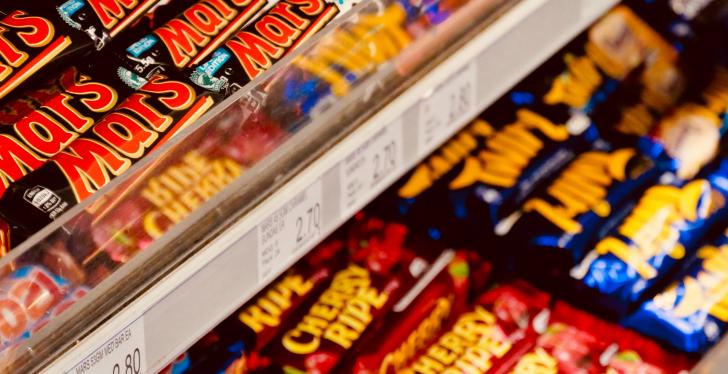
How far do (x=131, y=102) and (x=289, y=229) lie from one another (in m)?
0.19

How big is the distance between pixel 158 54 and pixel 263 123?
230mm

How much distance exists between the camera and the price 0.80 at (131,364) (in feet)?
2.82

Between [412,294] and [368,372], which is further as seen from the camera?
[412,294]

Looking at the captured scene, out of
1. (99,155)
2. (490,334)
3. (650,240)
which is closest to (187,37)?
(99,155)

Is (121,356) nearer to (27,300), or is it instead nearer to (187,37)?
(27,300)

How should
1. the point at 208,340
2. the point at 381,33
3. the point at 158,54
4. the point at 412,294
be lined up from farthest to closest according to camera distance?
the point at 412,294 → the point at 208,340 → the point at 158,54 → the point at 381,33

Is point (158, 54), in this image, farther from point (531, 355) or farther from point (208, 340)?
point (531, 355)

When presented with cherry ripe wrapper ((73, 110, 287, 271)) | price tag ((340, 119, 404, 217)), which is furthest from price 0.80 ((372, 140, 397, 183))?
cherry ripe wrapper ((73, 110, 287, 271))

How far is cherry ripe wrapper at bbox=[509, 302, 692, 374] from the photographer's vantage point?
1.37 metres

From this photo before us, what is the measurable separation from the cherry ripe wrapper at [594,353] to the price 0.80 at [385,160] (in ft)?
1.34

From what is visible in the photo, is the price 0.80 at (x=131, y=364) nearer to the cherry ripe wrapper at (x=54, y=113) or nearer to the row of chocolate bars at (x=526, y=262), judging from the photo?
the cherry ripe wrapper at (x=54, y=113)

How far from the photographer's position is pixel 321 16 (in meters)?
1.14

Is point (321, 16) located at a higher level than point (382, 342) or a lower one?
higher

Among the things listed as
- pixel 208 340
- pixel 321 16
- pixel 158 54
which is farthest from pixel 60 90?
pixel 208 340
